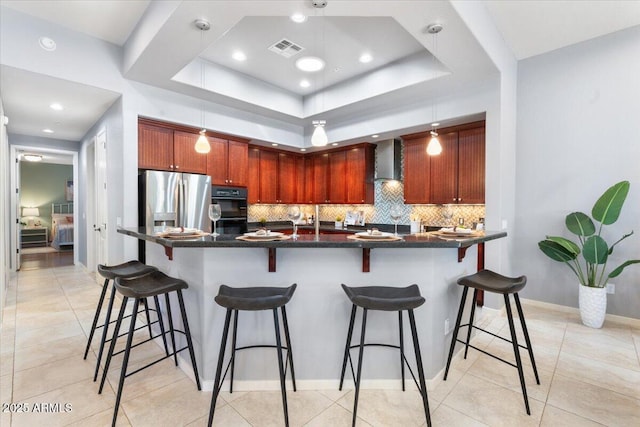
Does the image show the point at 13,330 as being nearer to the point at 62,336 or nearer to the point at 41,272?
the point at 62,336

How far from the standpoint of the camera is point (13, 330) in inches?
121

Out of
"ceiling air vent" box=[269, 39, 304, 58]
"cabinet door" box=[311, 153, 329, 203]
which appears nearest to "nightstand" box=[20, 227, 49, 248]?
"cabinet door" box=[311, 153, 329, 203]

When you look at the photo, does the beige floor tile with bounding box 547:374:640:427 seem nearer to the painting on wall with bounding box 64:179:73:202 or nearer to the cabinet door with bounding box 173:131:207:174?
the cabinet door with bounding box 173:131:207:174

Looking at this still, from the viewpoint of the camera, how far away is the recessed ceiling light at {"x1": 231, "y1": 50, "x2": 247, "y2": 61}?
11.9ft

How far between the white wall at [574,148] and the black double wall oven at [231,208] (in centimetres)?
401

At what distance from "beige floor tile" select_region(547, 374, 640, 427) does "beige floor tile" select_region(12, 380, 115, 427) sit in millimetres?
2939

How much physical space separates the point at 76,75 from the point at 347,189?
13.3 feet

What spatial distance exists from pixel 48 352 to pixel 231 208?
9.14ft

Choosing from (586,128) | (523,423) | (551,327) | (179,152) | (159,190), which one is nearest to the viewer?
(523,423)

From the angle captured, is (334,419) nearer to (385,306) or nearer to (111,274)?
(385,306)

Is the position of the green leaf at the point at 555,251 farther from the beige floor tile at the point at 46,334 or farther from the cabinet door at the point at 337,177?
the beige floor tile at the point at 46,334

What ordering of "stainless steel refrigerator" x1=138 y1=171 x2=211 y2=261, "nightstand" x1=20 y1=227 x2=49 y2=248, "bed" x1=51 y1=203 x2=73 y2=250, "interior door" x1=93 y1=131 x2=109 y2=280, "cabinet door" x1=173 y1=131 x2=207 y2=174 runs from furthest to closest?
1. "nightstand" x1=20 y1=227 x2=49 y2=248
2. "bed" x1=51 y1=203 x2=73 y2=250
3. "interior door" x1=93 y1=131 x2=109 y2=280
4. "cabinet door" x1=173 y1=131 x2=207 y2=174
5. "stainless steel refrigerator" x1=138 y1=171 x2=211 y2=261

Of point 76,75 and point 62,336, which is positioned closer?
point 62,336

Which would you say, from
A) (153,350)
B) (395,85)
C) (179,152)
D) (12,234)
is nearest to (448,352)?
(153,350)
